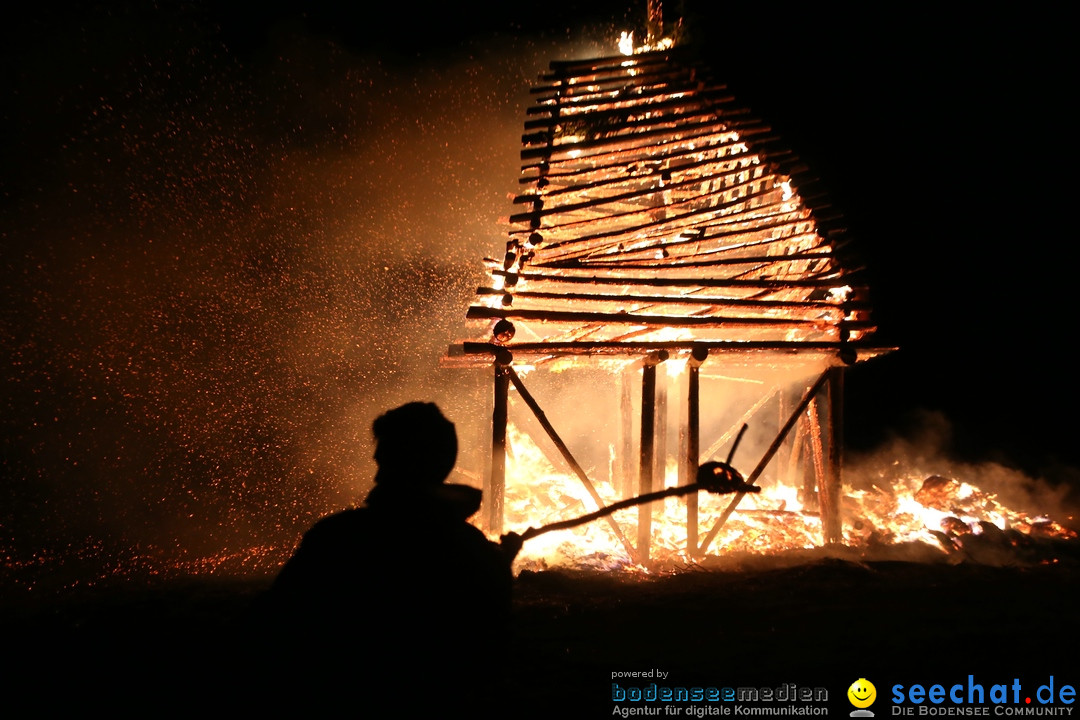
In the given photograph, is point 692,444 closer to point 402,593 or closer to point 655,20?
point 402,593

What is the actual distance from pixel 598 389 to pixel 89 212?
13.5m

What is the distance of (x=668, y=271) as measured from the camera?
7.48 metres

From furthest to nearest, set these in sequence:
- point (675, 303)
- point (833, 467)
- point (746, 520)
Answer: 1. point (746, 520)
2. point (833, 467)
3. point (675, 303)

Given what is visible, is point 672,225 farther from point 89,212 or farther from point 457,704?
point 89,212

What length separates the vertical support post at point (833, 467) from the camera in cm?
685

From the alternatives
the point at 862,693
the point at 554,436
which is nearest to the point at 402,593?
the point at 862,693

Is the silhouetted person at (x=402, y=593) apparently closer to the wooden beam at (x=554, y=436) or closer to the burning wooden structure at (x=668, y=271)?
the burning wooden structure at (x=668, y=271)

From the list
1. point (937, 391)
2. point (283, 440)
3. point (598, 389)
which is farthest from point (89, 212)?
point (937, 391)

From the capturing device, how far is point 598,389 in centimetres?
1512

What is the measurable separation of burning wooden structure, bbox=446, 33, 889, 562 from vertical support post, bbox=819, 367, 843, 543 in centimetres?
2

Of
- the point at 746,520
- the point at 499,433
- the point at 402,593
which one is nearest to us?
the point at 402,593

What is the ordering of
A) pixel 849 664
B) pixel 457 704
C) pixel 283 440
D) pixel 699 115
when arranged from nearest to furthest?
pixel 457 704
pixel 849 664
pixel 699 115
pixel 283 440

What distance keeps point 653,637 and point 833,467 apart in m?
4.71

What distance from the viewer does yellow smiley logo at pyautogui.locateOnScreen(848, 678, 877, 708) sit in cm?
321
